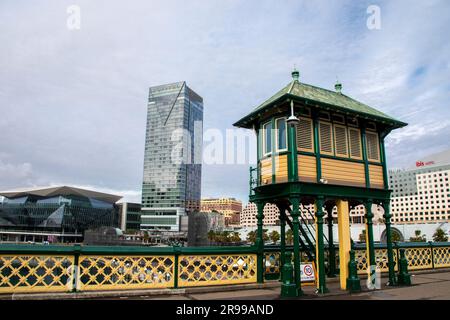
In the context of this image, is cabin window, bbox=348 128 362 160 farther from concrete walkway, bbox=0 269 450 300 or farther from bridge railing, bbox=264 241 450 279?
concrete walkway, bbox=0 269 450 300

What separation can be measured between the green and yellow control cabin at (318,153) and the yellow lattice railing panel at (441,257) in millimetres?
7481

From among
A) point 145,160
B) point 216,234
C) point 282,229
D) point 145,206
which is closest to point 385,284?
point 282,229

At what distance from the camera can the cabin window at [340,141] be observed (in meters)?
12.8

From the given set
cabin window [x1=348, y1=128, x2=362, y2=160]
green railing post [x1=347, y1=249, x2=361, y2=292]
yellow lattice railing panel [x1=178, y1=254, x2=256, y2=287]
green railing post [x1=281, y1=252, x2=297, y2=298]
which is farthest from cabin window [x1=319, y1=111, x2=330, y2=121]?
yellow lattice railing panel [x1=178, y1=254, x2=256, y2=287]

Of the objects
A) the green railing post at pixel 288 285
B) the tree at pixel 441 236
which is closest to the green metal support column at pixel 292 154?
the green railing post at pixel 288 285

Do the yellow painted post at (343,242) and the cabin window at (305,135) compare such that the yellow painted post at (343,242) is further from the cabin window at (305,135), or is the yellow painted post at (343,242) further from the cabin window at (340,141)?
the cabin window at (305,135)

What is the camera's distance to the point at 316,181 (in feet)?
39.2

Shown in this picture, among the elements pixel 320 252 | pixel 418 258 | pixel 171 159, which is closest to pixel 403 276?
pixel 320 252

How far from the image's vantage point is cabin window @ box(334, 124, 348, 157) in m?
12.8

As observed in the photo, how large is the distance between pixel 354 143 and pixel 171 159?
160124mm

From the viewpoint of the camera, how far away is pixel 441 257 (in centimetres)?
1856

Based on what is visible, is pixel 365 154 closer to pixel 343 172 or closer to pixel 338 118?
pixel 343 172

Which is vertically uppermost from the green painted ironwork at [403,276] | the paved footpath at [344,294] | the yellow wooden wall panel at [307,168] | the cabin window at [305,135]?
the cabin window at [305,135]
